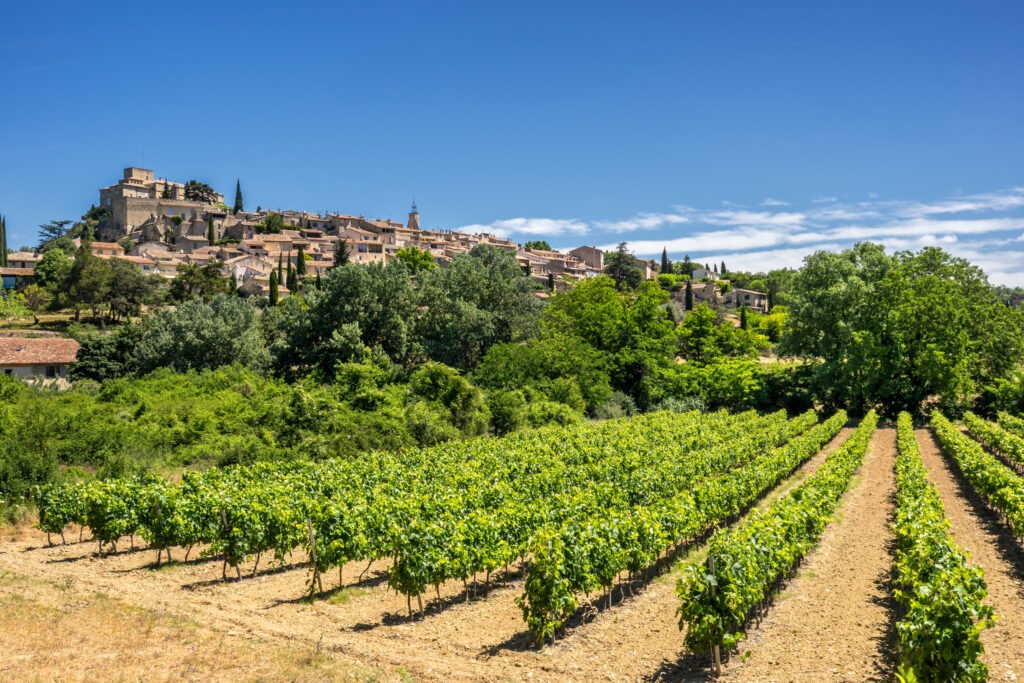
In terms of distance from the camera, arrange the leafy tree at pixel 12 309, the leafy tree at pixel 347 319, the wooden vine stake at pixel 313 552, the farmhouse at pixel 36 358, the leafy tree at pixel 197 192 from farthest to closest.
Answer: the leafy tree at pixel 197 192
the leafy tree at pixel 12 309
the farmhouse at pixel 36 358
the leafy tree at pixel 347 319
the wooden vine stake at pixel 313 552

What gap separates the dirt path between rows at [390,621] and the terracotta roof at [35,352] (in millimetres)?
33822

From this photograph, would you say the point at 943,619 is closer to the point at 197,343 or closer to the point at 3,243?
the point at 197,343

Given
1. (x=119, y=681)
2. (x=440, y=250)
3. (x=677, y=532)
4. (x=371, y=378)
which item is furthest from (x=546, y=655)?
(x=440, y=250)

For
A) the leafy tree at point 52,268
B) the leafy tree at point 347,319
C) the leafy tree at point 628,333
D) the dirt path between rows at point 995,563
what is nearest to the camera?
the dirt path between rows at point 995,563

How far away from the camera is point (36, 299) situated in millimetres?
63281

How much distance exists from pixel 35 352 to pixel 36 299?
2376 centimetres

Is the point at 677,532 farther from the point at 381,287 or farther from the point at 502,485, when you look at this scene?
the point at 381,287

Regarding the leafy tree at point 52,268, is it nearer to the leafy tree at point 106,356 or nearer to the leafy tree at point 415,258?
the leafy tree at point 106,356

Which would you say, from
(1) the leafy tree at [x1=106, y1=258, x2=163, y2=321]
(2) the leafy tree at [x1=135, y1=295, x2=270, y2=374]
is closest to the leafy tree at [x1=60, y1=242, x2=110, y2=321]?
(1) the leafy tree at [x1=106, y1=258, x2=163, y2=321]

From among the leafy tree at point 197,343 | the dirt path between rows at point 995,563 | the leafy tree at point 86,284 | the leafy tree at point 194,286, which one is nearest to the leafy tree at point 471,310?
the leafy tree at point 197,343

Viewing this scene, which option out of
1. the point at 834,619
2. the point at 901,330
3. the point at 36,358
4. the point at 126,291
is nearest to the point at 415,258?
the point at 126,291

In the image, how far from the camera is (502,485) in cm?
1716

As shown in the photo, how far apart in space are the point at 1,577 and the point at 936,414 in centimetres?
4241

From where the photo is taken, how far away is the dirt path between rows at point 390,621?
396 inches
